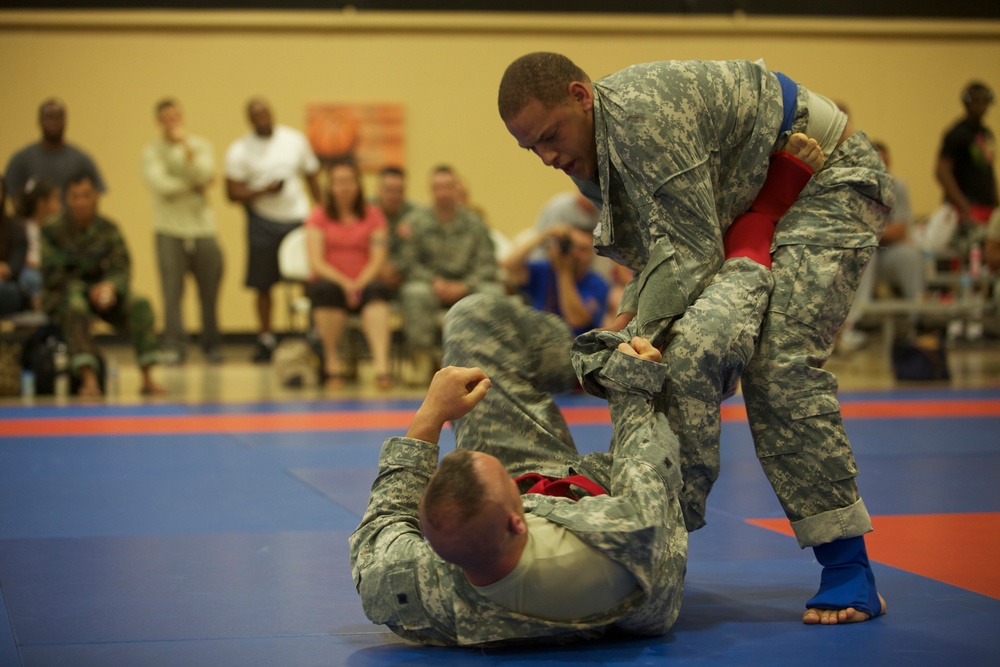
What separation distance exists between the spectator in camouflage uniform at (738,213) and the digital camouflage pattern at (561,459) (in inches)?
3.4

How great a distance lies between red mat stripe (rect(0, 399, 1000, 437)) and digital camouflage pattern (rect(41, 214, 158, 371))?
126cm

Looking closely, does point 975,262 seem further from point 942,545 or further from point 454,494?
point 454,494

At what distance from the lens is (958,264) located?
1066 cm

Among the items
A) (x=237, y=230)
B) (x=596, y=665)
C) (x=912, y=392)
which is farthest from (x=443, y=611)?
(x=237, y=230)

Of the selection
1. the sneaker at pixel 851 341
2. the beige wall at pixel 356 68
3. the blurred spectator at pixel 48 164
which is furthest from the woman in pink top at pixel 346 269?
the beige wall at pixel 356 68

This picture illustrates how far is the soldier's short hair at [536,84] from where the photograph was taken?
2.62 meters

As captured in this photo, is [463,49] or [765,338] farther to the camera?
[463,49]

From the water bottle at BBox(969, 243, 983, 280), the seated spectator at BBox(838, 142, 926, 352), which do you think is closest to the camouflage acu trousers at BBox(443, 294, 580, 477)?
the seated spectator at BBox(838, 142, 926, 352)

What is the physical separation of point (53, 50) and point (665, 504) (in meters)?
13.1

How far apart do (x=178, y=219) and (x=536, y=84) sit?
8.70 m

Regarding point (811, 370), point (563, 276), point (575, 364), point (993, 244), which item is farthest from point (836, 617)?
point (993, 244)

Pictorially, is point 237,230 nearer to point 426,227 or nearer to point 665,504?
point 426,227

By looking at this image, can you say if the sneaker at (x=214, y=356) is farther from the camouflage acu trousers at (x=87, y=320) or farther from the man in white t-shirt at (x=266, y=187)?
the camouflage acu trousers at (x=87, y=320)

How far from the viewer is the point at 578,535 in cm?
234
